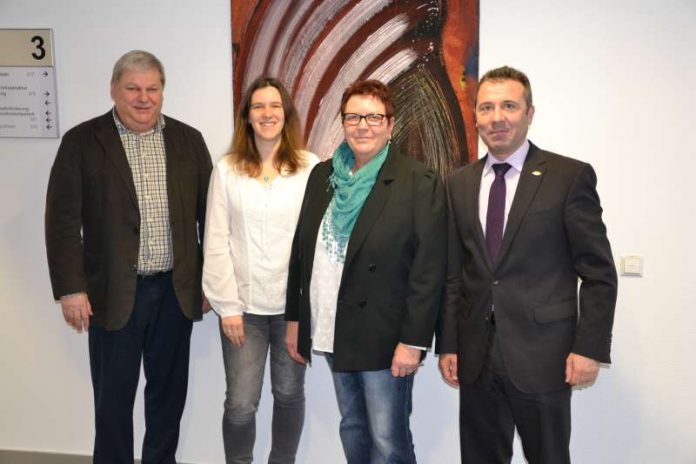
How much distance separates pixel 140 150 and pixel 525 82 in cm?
143

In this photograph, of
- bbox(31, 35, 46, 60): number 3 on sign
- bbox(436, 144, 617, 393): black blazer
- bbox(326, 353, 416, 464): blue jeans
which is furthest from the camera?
bbox(31, 35, 46, 60): number 3 on sign

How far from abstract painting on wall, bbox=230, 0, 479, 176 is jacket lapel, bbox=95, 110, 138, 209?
22.7 inches

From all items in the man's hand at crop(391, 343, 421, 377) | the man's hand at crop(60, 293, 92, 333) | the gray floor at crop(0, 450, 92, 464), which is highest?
the man's hand at crop(60, 293, 92, 333)

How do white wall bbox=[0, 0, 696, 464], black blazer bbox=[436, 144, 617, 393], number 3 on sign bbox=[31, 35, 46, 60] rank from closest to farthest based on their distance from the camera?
black blazer bbox=[436, 144, 617, 393] < white wall bbox=[0, 0, 696, 464] < number 3 on sign bbox=[31, 35, 46, 60]

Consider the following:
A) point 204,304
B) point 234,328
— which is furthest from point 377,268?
point 204,304

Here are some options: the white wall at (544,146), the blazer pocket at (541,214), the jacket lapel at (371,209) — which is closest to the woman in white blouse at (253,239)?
the jacket lapel at (371,209)

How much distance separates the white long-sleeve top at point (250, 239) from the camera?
2279mm

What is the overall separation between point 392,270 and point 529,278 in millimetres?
409

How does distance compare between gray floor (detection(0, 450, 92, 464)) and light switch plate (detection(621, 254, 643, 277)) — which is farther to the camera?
gray floor (detection(0, 450, 92, 464))

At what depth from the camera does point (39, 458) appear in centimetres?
314

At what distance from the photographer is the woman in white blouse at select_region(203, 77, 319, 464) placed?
7.50 feet

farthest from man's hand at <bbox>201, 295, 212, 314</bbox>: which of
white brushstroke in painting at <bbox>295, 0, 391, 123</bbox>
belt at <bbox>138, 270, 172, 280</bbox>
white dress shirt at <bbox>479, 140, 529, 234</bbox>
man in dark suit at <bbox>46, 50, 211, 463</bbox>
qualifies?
white dress shirt at <bbox>479, 140, 529, 234</bbox>

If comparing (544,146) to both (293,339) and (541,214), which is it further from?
(293,339)

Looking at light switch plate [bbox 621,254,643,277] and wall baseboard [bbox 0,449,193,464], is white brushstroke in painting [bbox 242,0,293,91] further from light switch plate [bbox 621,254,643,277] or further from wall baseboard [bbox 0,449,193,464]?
wall baseboard [bbox 0,449,193,464]
